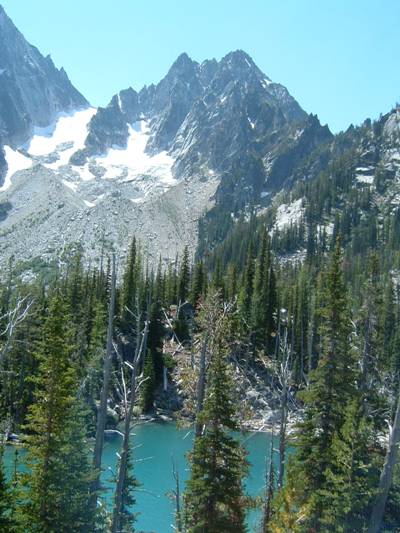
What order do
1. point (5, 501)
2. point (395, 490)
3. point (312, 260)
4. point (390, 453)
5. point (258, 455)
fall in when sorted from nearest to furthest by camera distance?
1. point (5, 501)
2. point (390, 453)
3. point (395, 490)
4. point (258, 455)
5. point (312, 260)

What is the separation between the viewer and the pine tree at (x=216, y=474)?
1756cm

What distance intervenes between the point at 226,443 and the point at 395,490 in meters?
14.1

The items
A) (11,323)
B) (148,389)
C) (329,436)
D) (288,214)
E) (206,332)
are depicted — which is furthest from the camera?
(288,214)

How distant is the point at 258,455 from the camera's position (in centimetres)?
4872

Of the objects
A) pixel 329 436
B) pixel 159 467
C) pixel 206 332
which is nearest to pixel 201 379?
pixel 206 332

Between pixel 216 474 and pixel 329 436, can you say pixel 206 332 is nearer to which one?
pixel 216 474

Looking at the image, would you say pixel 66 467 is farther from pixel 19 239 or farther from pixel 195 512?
pixel 19 239

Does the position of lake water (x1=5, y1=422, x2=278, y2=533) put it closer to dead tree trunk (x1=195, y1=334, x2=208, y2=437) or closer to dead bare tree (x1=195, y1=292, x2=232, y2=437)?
dead tree trunk (x1=195, y1=334, x2=208, y2=437)

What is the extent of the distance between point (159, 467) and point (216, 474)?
27458 mm

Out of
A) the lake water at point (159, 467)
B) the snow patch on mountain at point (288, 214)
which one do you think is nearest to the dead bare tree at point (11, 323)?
the lake water at point (159, 467)

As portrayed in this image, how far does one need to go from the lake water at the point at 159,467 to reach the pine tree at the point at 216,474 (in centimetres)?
671

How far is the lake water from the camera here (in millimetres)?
31906

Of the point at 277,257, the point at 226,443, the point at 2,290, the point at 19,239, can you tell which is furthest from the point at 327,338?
the point at 19,239

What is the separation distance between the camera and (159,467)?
43281 millimetres
